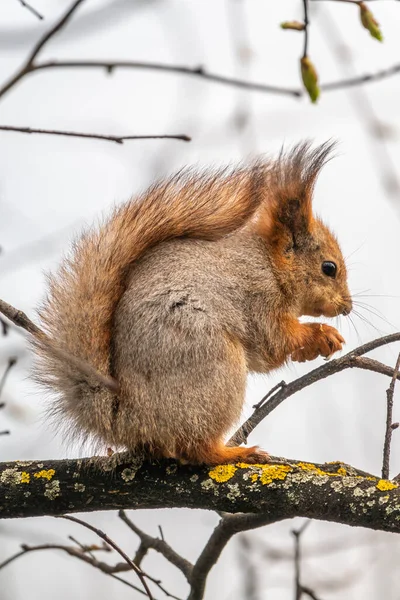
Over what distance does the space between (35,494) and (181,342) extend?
25.1 inches

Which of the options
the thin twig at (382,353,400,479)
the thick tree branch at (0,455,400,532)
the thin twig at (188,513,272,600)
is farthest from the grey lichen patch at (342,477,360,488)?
the thin twig at (188,513,272,600)

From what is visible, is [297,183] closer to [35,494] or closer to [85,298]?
[85,298]

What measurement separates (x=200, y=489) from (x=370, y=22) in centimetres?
142

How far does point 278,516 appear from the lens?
7.99 ft

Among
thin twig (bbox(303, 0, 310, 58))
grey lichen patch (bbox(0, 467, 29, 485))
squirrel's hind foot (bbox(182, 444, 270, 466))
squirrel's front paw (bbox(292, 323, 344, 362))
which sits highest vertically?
thin twig (bbox(303, 0, 310, 58))

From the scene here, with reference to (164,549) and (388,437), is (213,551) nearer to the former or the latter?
(164,549)

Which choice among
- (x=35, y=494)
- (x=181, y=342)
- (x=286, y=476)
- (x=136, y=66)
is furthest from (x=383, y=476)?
(x=136, y=66)

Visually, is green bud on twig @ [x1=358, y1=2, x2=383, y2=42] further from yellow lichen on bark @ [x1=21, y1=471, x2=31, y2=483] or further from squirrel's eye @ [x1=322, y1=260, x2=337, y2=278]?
squirrel's eye @ [x1=322, y1=260, x2=337, y2=278]

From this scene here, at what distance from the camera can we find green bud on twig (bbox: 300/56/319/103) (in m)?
1.68

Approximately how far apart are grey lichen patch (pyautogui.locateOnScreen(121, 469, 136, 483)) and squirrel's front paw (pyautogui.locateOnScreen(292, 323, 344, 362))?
2.85 feet

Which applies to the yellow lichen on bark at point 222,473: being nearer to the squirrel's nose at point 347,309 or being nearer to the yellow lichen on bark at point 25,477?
the yellow lichen on bark at point 25,477

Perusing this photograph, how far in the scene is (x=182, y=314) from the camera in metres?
2.73

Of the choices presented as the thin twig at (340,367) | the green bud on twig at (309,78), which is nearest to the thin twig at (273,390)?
the thin twig at (340,367)

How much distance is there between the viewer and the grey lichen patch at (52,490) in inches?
97.0
